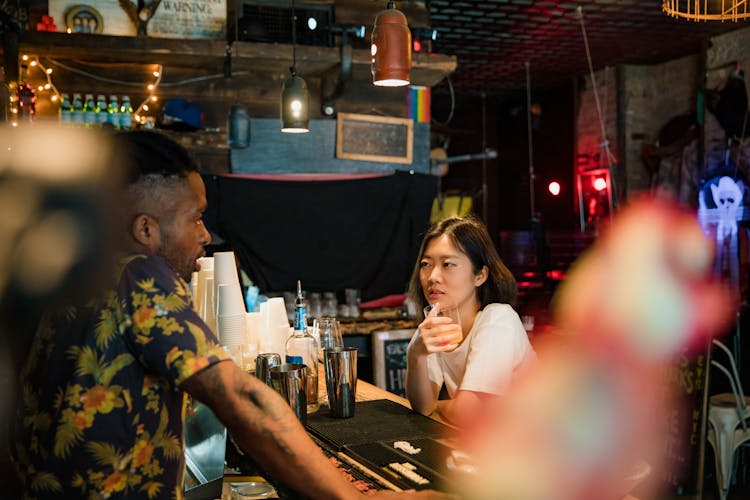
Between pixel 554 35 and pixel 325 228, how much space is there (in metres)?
3.54

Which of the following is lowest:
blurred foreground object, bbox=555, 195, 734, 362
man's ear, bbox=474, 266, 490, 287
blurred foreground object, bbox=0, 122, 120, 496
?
blurred foreground object, bbox=555, 195, 734, 362

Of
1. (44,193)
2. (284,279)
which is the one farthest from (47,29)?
(44,193)

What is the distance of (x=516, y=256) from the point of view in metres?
10.1

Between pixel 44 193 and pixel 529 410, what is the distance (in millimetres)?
1643

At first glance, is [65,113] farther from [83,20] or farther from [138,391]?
[138,391]

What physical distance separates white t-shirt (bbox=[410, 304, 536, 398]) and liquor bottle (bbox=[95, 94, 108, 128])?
361cm

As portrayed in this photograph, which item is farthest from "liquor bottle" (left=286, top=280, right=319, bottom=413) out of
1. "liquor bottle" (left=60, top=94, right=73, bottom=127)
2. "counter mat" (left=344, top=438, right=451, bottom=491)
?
"liquor bottle" (left=60, top=94, right=73, bottom=127)

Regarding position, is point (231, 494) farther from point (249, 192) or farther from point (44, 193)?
point (249, 192)

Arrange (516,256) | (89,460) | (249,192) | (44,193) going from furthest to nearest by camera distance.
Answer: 1. (516,256)
2. (249,192)
3. (44,193)
4. (89,460)

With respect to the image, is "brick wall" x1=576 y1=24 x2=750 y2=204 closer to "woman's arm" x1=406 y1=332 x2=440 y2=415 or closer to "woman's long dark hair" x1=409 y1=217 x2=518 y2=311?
"woman's long dark hair" x1=409 y1=217 x2=518 y2=311

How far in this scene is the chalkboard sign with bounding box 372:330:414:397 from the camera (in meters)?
5.71

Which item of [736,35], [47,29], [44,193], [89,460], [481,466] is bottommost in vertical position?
[481,466]

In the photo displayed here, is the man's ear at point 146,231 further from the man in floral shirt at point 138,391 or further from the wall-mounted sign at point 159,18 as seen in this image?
the wall-mounted sign at point 159,18

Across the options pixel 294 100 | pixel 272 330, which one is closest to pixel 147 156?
pixel 272 330
